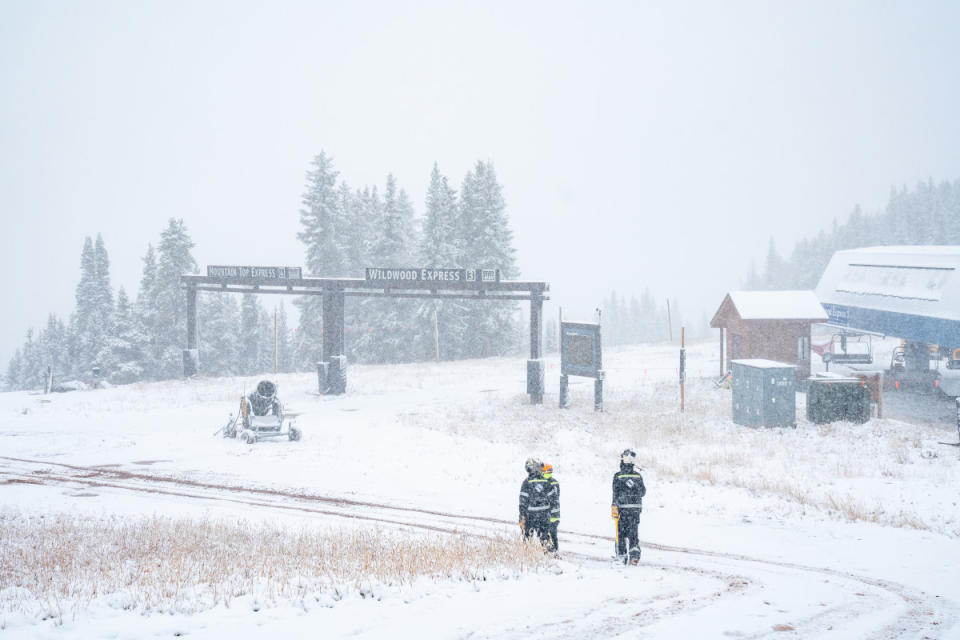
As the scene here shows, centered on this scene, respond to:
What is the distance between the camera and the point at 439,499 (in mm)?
14602

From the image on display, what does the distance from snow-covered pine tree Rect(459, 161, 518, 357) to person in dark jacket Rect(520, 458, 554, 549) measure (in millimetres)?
45968

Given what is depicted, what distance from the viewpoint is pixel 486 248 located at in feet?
184

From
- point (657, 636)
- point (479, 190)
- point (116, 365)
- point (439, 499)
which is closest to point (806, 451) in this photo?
point (439, 499)

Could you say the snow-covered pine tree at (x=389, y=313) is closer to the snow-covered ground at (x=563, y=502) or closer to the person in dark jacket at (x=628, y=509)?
the snow-covered ground at (x=563, y=502)

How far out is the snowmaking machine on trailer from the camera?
21344mm

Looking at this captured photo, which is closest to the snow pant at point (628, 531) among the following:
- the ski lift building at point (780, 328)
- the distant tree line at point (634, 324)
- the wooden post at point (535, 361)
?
the wooden post at point (535, 361)

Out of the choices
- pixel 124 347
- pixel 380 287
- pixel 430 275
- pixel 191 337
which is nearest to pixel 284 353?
pixel 124 347

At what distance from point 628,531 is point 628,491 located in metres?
0.62

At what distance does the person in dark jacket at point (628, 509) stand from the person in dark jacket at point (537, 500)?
1036mm

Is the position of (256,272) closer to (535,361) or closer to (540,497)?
(535,361)

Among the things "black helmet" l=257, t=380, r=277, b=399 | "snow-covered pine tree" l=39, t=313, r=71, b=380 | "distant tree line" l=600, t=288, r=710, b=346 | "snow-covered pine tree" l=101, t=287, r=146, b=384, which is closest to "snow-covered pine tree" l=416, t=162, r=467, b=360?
"snow-covered pine tree" l=101, t=287, r=146, b=384

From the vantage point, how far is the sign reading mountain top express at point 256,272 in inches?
1348

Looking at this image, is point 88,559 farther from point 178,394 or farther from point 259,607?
point 178,394

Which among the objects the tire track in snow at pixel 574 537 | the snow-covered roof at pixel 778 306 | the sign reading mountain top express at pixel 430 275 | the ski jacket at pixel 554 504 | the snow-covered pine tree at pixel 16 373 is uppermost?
the sign reading mountain top express at pixel 430 275
